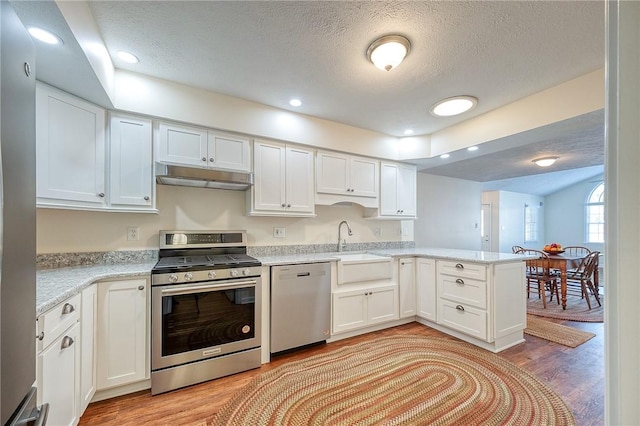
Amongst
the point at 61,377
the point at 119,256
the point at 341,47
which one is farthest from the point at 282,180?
the point at 61,377

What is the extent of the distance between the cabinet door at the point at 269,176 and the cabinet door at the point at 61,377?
1.62 metres

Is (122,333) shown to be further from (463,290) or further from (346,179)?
(463,290)

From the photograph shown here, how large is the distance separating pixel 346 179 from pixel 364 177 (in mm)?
285

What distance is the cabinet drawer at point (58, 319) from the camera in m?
1.17

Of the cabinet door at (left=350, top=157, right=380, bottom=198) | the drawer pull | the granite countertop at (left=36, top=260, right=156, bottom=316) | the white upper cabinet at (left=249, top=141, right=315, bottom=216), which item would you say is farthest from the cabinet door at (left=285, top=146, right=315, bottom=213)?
the drawer pull

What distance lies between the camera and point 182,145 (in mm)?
2354

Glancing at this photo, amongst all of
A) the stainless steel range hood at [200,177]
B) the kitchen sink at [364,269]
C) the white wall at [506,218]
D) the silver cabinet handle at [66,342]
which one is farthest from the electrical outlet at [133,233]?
the white wall at [506,218]

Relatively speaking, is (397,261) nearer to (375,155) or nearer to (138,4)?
(375,155)

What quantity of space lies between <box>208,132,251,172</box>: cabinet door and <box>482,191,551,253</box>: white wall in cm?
766

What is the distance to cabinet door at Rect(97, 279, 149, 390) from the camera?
1.82 metres

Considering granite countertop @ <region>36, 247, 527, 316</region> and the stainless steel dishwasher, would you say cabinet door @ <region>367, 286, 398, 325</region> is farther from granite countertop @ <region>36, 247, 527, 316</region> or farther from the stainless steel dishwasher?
granite countertop @ <region>36, 247, 527, 316</region>

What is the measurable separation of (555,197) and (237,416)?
11.2m

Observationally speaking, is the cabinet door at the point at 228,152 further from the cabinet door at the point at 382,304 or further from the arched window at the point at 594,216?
the arched window at the point at 594,216

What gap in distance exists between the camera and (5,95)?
0.63m
